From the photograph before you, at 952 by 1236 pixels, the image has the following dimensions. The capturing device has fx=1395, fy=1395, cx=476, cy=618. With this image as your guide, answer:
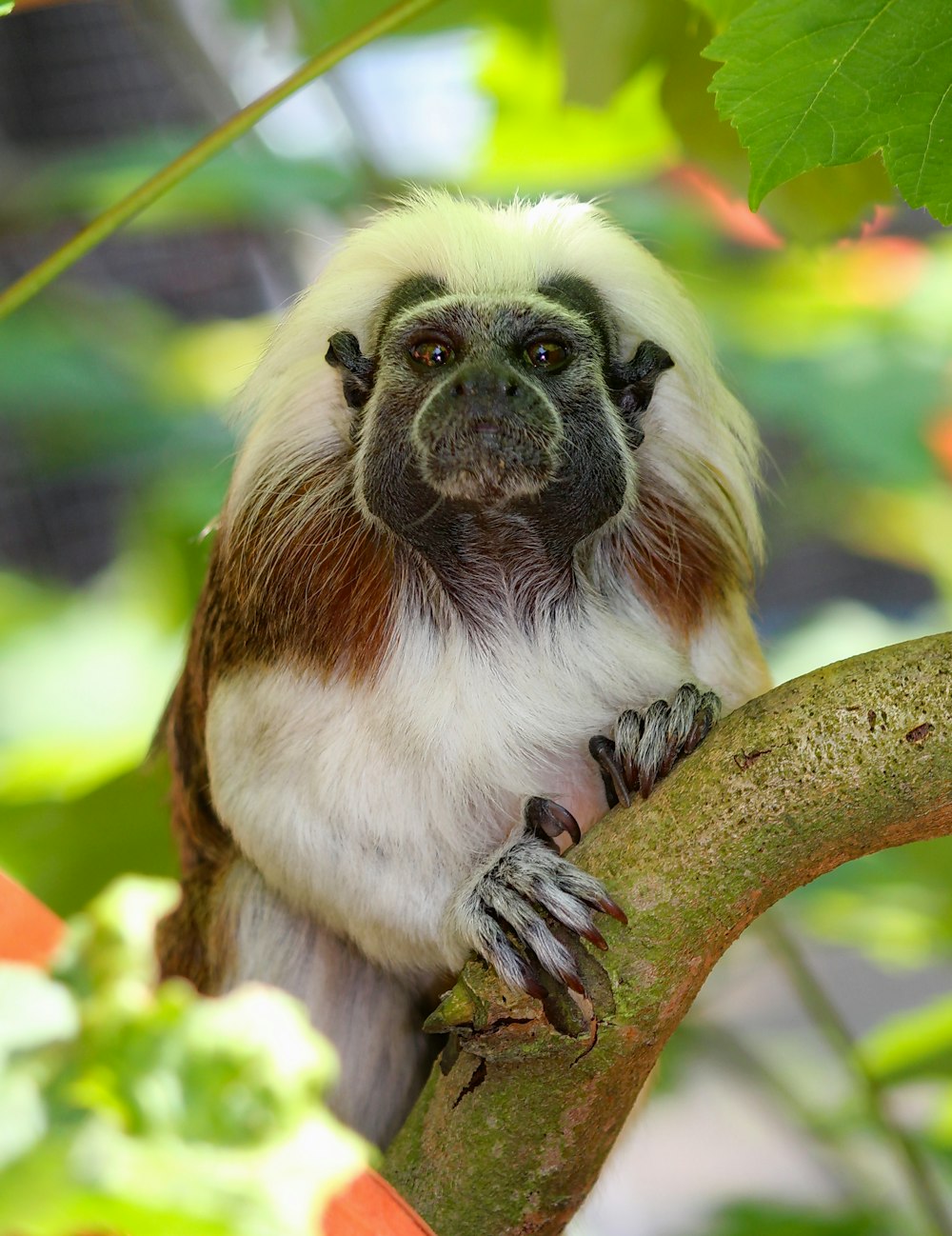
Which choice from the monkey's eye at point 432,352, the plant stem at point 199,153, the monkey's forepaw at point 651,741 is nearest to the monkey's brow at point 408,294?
the monkey's eye at point 432,352

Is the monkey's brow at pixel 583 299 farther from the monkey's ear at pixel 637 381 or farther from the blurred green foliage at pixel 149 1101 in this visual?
the blurred green foliage at pixel 149 1101

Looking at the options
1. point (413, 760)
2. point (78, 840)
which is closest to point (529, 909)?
point (413, 760)

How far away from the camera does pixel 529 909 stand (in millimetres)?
1546

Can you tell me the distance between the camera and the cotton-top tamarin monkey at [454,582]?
1.75 m

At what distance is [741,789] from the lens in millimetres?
1331

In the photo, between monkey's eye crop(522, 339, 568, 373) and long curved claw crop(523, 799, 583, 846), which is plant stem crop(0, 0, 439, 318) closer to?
monkey's eye crop(522, 339, 568, 373)

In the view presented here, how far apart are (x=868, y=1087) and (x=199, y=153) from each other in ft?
5.29

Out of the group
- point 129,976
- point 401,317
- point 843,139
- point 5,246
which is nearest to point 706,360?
point 401,317

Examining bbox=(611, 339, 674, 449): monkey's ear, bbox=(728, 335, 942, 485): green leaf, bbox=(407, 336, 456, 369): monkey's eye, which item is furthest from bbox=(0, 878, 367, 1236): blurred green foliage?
bbox=(728, 335, 942, 485): green leaf

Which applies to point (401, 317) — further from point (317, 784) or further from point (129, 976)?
point (129, 976)

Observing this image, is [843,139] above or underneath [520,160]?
underneath

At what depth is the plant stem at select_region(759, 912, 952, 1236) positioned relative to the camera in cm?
205

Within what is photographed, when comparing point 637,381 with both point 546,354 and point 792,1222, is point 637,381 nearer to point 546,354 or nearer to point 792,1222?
point 546,354

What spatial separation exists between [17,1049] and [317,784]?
1052 millimetres
